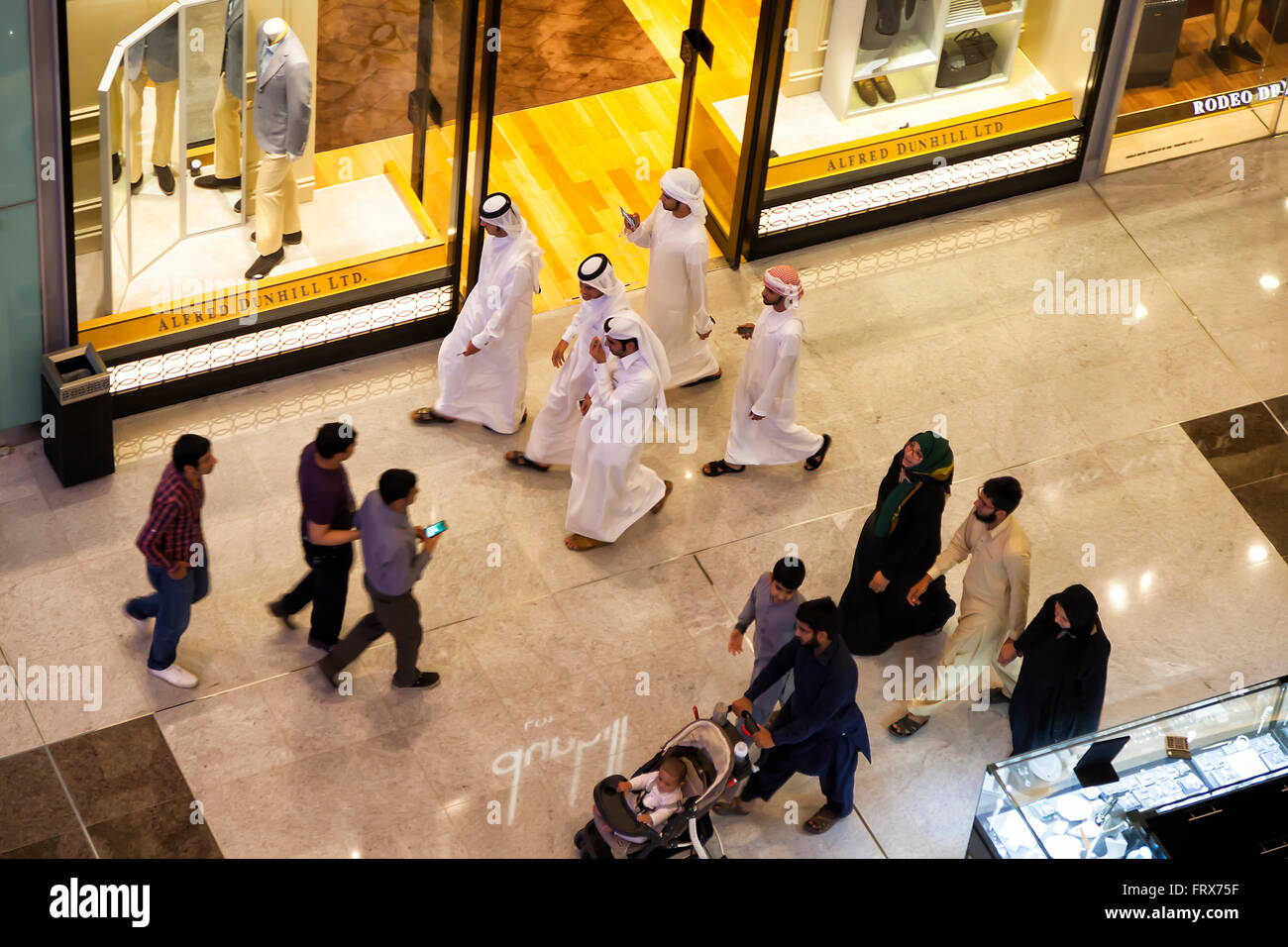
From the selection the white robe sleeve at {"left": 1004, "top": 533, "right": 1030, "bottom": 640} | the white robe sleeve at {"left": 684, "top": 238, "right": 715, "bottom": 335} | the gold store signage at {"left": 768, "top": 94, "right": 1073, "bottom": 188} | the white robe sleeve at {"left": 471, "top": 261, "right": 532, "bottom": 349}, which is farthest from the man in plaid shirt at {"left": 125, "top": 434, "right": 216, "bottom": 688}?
the gold store signage at {"left": 768, "top": 94, "right": 1073, "bottom": 188}

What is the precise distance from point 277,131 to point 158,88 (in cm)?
65

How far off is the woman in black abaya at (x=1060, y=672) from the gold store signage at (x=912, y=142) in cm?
374

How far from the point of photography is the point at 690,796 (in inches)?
286

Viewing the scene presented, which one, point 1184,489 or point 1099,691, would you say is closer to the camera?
point 1099,691

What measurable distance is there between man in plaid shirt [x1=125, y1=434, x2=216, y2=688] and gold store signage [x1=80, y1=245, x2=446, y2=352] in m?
1.53

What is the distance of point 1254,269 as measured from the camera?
10.7 meters

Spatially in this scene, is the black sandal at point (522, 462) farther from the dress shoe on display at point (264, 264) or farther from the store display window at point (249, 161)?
the dress shoe on display at point (264, 264)

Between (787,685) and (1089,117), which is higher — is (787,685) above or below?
below

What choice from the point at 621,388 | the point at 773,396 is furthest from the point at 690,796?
the point at 773,396

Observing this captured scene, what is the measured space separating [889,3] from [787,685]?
4.37 metres

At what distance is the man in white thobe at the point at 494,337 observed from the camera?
28.6 feet

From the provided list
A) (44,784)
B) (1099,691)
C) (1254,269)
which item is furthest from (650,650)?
(1254,269)

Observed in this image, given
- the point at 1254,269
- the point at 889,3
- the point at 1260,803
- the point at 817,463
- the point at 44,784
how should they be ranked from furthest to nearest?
the point at 1254,269, the point at 889,3, the point at 817,463, the point at 44,784, the point at 1260,803

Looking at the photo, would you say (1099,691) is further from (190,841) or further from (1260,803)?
(190,841)
